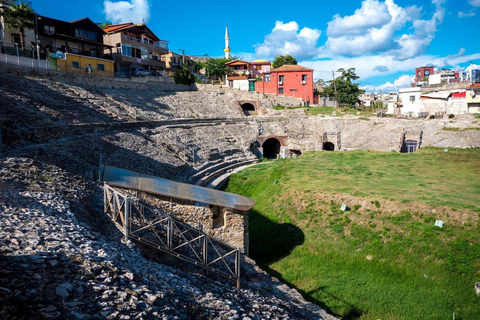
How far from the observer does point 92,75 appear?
3653 cm

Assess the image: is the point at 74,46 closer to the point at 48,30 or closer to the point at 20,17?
the point at 48,30

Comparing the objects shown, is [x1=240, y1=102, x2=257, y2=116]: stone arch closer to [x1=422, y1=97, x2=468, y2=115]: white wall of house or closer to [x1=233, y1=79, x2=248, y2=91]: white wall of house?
[x1=233, y1=79, x2=248, y2=91]: white wall of house

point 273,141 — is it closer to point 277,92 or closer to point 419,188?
point 277,92

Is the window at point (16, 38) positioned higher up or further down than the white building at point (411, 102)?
higher up

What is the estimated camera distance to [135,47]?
4778 cm

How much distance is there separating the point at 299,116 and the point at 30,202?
3822 centimetres

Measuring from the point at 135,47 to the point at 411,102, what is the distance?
41898mm

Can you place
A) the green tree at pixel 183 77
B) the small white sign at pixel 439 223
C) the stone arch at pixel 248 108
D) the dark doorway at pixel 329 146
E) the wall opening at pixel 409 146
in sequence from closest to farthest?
the small white sign at pixel 439 223, the wall opening at pixel 409 146, the dark doorway at pixel 329 146, the stone arch at pixel 248 108, the green tree at pixel 183 77

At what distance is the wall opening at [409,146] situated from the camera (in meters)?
37.7

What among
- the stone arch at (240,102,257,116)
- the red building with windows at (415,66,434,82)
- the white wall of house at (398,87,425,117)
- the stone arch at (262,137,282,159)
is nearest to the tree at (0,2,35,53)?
the stone arch at (240,102,257,116)

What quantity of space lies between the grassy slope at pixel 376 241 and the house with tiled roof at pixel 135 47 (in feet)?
107

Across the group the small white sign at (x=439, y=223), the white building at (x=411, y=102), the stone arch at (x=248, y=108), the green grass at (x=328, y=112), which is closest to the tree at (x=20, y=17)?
the stone arch at (x=248, y=108)

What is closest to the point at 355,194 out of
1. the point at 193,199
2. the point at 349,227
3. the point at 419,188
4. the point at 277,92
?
the point at 349,227

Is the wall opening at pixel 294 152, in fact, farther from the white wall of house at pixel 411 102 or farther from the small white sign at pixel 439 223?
the small white sign at pixel 439 223
